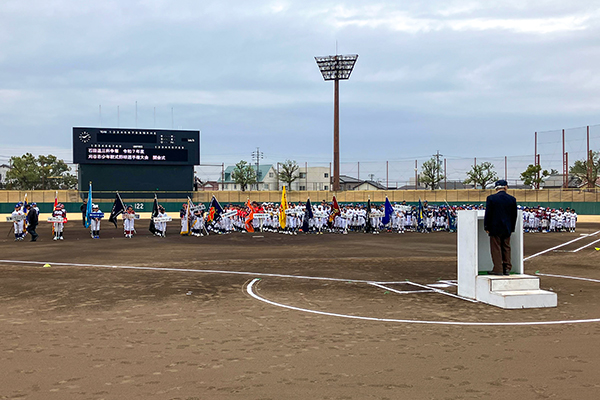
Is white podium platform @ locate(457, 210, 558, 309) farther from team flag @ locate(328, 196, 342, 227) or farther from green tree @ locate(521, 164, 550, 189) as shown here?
green tree @ locate(521, 164, 550, 189)

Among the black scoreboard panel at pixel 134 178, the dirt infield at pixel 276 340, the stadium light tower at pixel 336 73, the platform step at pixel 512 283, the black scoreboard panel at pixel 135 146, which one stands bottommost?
the dirt infield at pixel 276 340

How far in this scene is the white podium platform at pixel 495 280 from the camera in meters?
10.2

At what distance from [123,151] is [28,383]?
53.8 metres

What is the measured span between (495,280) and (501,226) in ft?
3.68

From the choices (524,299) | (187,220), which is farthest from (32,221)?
(524,299)

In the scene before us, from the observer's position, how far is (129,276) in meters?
14.7

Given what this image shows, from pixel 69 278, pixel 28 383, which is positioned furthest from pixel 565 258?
pixel 28 383

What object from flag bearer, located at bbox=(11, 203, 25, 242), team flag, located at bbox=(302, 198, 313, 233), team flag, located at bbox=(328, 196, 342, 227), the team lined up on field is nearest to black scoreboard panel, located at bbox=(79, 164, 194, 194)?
the team lined up on field

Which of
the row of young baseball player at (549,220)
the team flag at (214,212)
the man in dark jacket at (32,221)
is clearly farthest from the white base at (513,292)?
the row of young baseball player at (549,220)

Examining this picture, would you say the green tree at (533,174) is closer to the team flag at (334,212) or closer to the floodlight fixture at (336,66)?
the floodlight fixture at (336,66)

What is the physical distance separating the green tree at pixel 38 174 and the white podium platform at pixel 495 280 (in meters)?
78.1

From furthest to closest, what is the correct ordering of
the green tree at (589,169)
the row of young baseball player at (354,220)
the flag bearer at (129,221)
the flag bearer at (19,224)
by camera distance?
the green tree at (589,169) < the row of young baseball player at (354,220) < the flag bearer at (129,221) < the flag bearer at (19,224)

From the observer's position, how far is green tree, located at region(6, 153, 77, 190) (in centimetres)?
8075

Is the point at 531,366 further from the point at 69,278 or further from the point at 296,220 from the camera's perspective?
the point at 296,220
